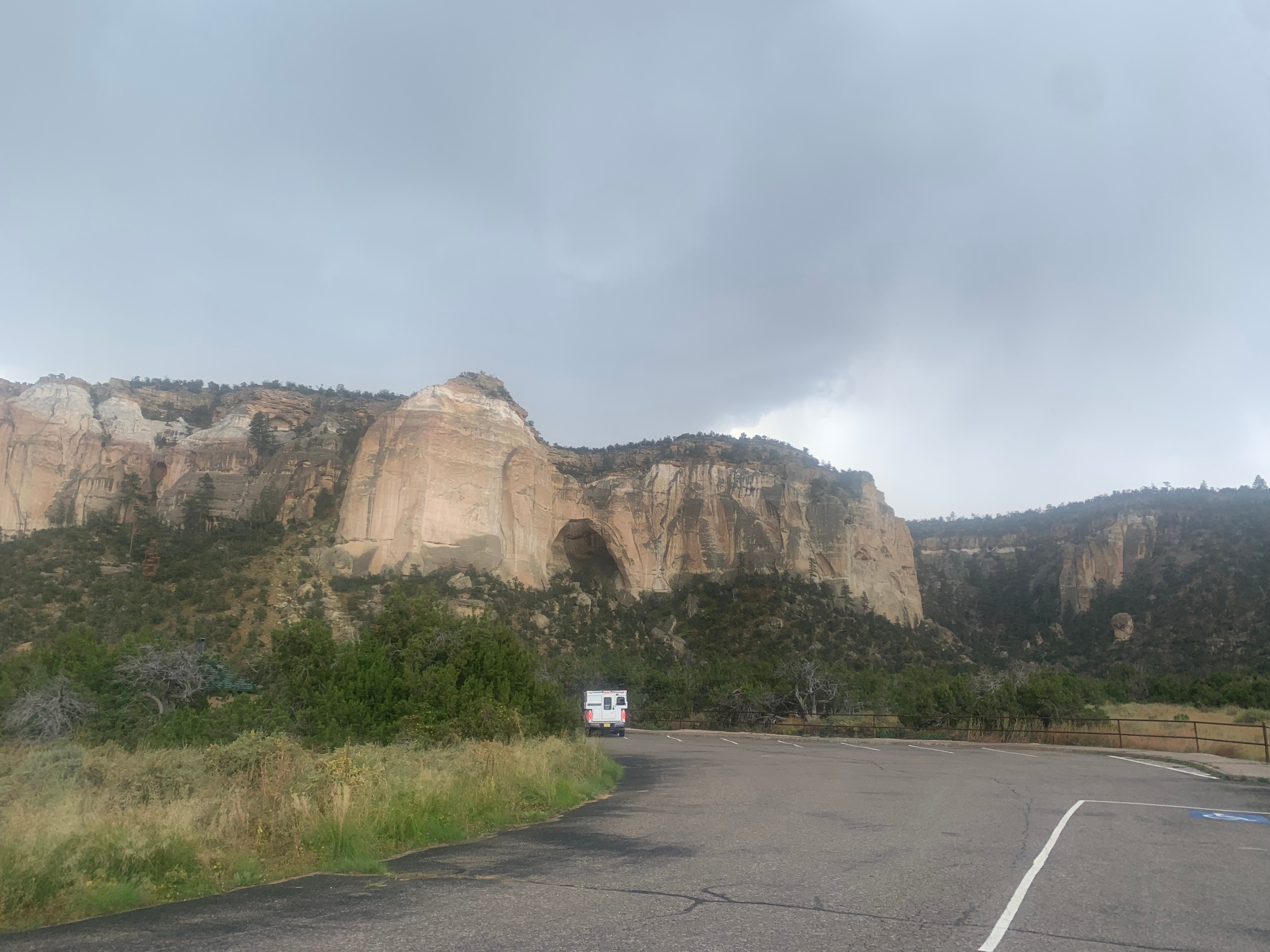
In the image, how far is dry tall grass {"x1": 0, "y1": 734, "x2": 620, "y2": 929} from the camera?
255 inches

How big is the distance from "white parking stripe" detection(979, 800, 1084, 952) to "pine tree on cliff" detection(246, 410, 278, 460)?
69.7 meters

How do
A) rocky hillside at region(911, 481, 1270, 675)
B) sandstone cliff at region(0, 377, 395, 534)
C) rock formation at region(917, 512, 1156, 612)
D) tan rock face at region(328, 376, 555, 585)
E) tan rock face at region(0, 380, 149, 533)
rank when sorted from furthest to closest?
rock formation at region(917, 512, 1156, 612) < rocky hillside at region(911, 481, 1270, 675) < sandstone cliff at region(0, 377, 395, 534) < tan rock face at region(328, 376, 555, 585) < tan rock face at region(0, 380, 149, 533)

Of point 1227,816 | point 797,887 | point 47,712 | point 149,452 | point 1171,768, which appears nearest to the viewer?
point 797,887

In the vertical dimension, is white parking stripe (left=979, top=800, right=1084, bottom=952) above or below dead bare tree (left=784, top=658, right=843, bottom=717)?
above

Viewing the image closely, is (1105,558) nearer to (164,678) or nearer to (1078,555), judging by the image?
(1078,555)

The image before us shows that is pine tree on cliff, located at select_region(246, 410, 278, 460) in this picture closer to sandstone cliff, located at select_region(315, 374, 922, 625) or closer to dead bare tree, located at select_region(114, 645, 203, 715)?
sandstone cliff, located at select_region(315, 374, 922, 625)

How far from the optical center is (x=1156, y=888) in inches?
273

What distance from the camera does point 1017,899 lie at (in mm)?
6473

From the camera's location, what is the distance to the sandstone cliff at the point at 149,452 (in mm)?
61250

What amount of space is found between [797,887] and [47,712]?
1373 cm

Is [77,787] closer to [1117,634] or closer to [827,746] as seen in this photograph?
[827,746]

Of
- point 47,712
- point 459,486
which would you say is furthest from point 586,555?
point 47,712

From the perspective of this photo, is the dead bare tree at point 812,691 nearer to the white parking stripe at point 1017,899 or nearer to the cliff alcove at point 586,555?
the white parking stripe at point 1017,899

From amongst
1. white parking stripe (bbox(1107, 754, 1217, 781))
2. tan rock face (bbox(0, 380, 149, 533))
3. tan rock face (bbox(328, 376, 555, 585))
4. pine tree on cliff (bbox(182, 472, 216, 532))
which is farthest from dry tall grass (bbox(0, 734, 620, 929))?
tan rock face (bbox(0, 380, 149, 533))
